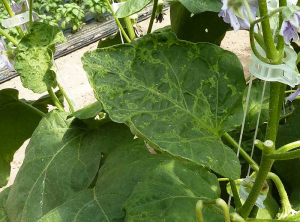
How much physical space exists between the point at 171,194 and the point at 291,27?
0.27 m

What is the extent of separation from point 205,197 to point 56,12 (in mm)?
3253

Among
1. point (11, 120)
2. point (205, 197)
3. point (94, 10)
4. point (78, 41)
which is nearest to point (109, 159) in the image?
point (205, 197)

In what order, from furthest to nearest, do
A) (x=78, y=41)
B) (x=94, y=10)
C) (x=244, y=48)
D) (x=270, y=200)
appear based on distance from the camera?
(x=94, y=10) → (x=78, y=41) → (x=244, y=48) → (x=270, y=200)

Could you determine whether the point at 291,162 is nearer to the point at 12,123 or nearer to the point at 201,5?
the point at 201,5

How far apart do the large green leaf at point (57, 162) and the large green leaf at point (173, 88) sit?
219mm

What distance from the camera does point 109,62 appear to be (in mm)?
605

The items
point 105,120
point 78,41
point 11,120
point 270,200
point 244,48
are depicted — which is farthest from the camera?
point 78,41

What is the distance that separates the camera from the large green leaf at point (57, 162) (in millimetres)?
754

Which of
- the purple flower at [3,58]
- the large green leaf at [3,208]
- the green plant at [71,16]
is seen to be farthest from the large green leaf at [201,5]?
the green plant at [71,16]

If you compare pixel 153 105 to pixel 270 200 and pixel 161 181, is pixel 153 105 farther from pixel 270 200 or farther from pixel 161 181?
pixel 270 200

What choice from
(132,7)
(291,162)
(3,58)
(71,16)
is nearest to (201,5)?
(132,7)

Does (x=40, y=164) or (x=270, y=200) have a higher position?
(x=40, y=164)

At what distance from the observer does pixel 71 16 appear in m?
3.25

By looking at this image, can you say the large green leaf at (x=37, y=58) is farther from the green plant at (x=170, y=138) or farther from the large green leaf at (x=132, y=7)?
the large green leaf at (x=132, y=7)
